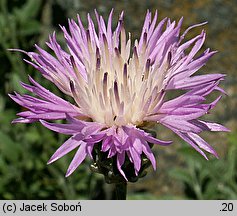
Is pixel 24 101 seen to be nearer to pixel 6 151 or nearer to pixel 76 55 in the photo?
pixel 76 55

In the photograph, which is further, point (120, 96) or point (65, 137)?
point (65, 137)

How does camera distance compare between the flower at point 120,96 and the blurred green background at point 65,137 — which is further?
the blurred green background at point 65,137

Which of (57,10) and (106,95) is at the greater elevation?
(57,10)

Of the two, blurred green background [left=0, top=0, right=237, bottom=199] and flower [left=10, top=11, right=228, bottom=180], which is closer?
Answer: flower [left=10, top=11, right=228, bottom=180]
